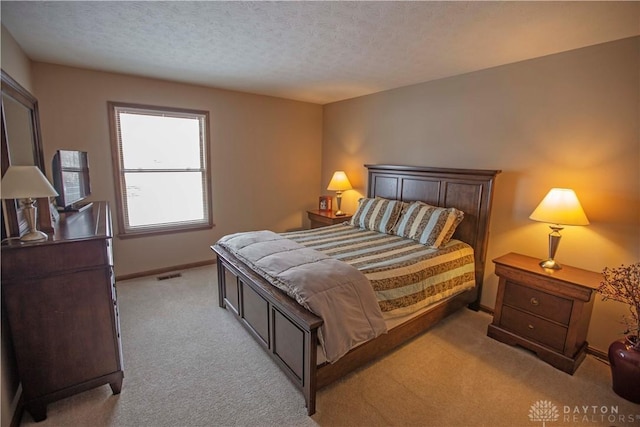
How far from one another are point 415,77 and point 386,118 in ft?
2.39

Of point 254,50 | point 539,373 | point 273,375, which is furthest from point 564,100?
point 273,375

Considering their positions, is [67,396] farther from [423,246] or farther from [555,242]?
[555,242]

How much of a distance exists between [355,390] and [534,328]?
155 cm

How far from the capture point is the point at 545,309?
2.35 metres

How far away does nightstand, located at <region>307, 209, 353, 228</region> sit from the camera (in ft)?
14.1

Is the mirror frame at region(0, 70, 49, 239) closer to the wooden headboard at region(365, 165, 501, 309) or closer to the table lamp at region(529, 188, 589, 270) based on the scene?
the wooden headboard at region(365, 165, 501, 309)

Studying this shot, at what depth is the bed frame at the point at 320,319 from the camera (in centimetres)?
188

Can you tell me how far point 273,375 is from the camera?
2.16 m

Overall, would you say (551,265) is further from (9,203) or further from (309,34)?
(9,203)

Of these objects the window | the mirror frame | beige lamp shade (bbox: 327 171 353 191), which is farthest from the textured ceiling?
beige lamp shade (bbox: 327 171 353 191)

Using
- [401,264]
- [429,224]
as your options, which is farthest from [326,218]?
[401,264]

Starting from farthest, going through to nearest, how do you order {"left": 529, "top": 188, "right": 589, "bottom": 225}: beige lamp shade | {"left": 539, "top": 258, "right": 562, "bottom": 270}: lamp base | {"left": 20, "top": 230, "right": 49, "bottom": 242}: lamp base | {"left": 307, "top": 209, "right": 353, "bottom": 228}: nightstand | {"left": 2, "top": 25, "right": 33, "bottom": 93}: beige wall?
1. {"left": 307, "top": 209, "right": 353, "bottom": 228}: nightstand
2. {"left": 539, "top": 258, "right": 562, "bottom": 270}: lamp base
3. {"left": 529, "top": 188, "right": 589, "bottom": 225}: beige lamp shade
4. {"left": 2, "top": 25, "right": 33, "bottom": 93}: beige wall
5. {"left": 20, "top": 230, "right": 49, "bottom": 242}: lamp base

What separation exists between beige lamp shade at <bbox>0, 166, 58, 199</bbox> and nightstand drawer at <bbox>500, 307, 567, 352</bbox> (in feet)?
11.0

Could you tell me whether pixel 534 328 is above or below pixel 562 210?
below
